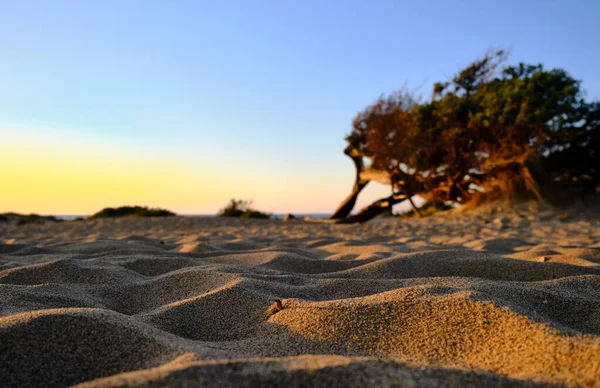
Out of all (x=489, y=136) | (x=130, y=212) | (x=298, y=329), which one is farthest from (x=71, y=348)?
(x=130, y=212)

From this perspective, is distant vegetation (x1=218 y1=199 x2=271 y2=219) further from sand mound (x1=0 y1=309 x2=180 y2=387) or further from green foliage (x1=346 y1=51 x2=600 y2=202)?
sand mound (x1=0 y1=309 x2=180 y2=387)

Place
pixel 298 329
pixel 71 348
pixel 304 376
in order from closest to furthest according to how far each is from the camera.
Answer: pixel 304 376 < pixel 71 348 < pixel 298 329

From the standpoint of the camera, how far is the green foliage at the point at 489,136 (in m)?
Answer: 9.30

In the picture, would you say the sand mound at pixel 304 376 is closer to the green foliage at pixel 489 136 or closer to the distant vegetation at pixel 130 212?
the green foliage at pixel 489 136

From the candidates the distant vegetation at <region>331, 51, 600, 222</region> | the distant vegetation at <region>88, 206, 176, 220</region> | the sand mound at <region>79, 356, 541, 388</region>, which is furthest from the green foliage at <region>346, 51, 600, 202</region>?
the sand mound at <region>79, 356, 541, 388</region>

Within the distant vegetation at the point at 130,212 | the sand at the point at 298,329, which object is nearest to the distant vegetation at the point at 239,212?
the distant vegetation at the point at 130,212

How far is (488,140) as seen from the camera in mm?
10109

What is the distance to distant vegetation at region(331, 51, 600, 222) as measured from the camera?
30.6ft

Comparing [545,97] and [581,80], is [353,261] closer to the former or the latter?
[545,97]

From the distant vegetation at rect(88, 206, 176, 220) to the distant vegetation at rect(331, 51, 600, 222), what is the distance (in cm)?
578

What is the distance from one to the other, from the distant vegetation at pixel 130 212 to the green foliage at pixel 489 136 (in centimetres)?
649

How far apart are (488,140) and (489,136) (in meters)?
0.09

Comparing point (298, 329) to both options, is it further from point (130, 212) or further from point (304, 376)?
point (130, 212)

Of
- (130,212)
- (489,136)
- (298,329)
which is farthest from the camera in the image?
(130,212)
